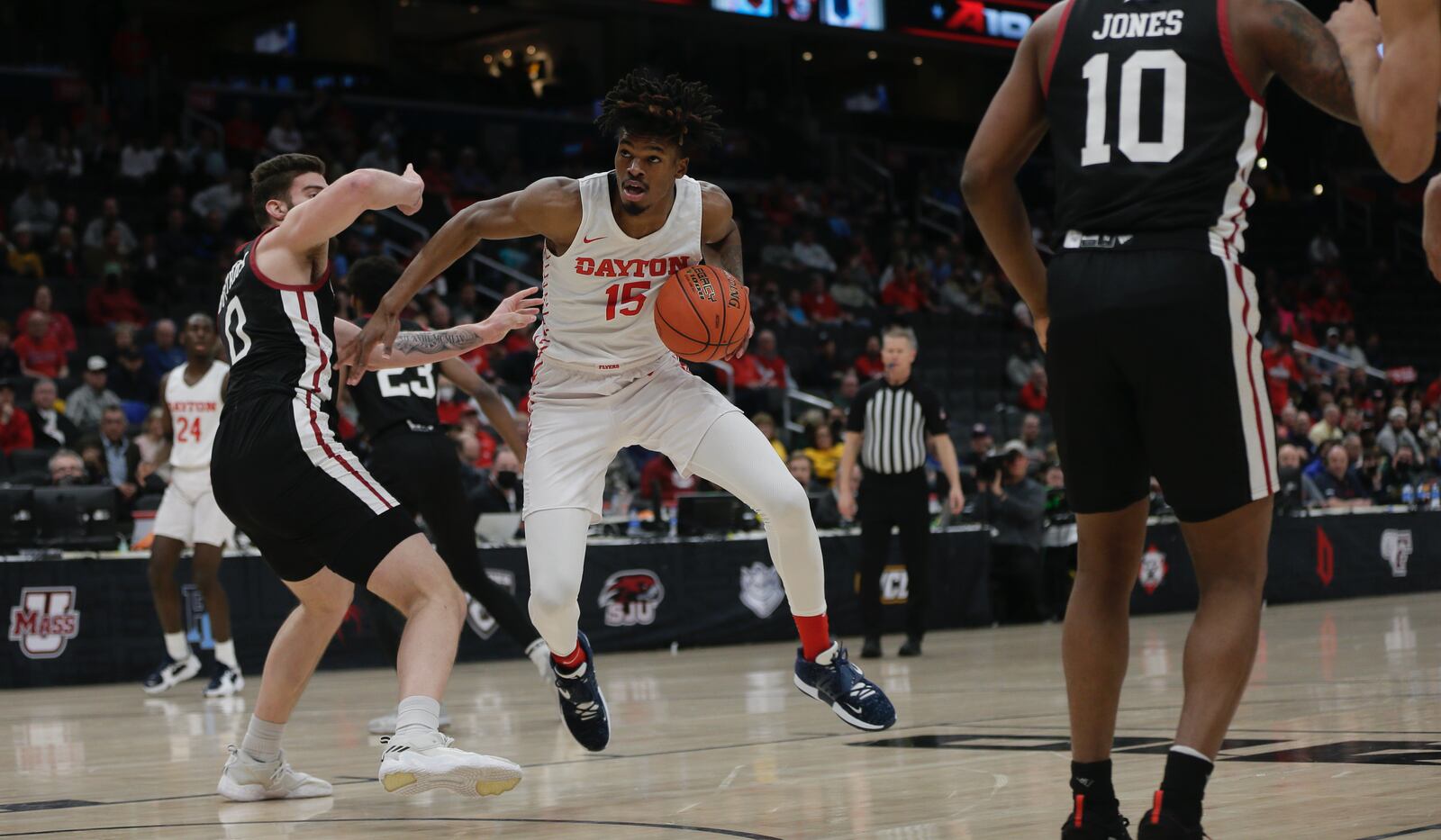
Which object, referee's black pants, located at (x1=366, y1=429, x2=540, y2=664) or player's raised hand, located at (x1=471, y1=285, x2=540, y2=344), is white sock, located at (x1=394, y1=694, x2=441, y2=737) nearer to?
player's raised hand, located at (x1=471, y1=285, x2=540, y2=344)

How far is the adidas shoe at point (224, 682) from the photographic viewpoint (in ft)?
32.1

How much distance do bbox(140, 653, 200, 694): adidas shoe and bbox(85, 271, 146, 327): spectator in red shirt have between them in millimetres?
6383

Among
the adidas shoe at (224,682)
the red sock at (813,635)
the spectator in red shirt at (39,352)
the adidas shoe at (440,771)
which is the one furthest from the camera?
the spectator in red shirt at (39,352)

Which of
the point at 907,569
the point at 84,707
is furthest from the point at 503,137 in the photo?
the point at 84,707

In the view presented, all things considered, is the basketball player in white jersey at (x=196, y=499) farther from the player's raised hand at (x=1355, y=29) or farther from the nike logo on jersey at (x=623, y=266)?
the player's raised hand at (x=1355, y=29)

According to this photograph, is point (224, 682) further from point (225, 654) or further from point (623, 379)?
point (623, 379)

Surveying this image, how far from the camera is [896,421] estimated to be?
1143 centimetres

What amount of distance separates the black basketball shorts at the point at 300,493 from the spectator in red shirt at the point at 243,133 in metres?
16.4

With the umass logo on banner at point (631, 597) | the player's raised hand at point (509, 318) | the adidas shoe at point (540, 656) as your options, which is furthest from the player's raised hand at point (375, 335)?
the umass logo on banner at point (631, 597)

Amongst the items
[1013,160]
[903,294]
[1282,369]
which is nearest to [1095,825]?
[1013,160]

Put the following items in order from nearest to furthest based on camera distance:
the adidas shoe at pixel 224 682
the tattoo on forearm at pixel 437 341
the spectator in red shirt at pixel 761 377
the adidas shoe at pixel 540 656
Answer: the tattoo on forearm at pixel 437 341
the adidas shoe at pixel 540 656
the adidas shoe at pixel 224 682
the spectator in red shirt at pixel 761 377

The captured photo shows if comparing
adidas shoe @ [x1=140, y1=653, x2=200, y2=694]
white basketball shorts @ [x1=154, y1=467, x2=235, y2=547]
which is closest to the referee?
white basketball shorts @ [x1=154, y1=467, x2=235, y2=547]

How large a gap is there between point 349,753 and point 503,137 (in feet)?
64.0

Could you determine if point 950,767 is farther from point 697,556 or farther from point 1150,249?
point 697,556
